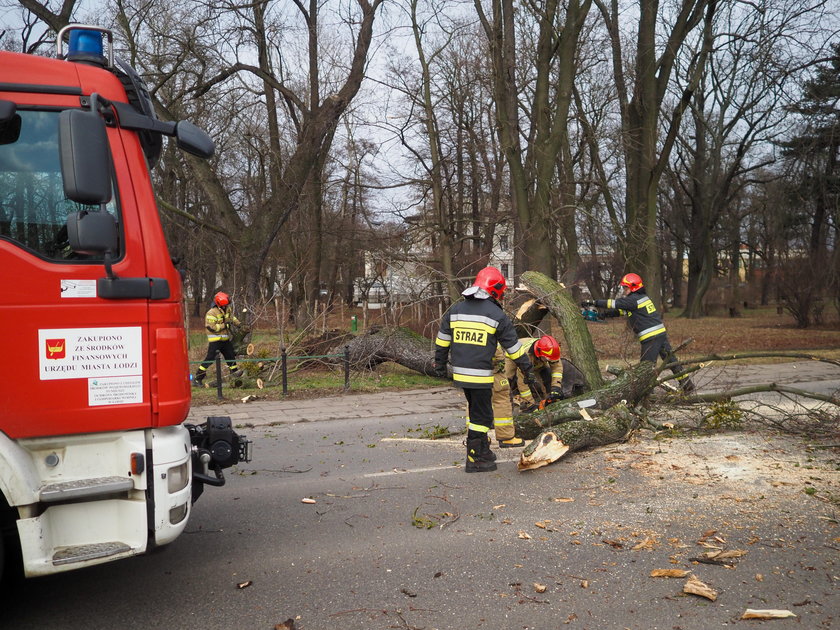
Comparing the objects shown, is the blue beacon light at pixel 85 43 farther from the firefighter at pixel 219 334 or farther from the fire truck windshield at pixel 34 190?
the firefighter at pixel 219 334

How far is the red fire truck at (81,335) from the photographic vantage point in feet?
10.8

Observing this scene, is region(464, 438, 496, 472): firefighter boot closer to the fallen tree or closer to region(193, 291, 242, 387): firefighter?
the fallen tree

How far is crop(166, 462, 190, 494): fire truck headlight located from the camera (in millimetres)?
3588

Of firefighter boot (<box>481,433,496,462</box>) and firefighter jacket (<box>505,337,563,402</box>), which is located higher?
firefighter jacket (<box>505,337,563,402</box>)

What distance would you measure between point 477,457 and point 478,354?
0.98m

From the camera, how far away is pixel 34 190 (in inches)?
135

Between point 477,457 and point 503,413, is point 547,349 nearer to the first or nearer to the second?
point 503,413

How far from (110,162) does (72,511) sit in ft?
5.88

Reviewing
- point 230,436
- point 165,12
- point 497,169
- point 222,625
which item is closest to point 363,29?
point 165,12

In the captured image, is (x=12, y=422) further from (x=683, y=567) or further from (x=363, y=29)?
(x=363, y=29)

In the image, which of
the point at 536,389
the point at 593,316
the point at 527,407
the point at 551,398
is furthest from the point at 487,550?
the point at 593,316

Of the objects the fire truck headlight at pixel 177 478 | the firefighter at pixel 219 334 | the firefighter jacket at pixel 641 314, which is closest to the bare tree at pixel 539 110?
the firefighter jacket at pixel 641 314

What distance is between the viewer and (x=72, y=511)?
3.40 metres

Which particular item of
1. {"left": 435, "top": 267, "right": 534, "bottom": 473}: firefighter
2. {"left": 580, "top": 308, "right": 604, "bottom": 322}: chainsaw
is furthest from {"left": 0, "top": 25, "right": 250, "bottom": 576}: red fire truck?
{"left": 580, "top": 308, "right": 604, "bottom": 322}: chainsaw
